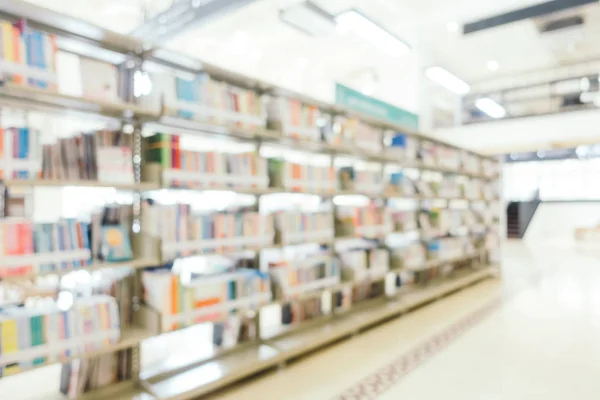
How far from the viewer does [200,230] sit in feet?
8.79

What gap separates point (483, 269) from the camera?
264 inches

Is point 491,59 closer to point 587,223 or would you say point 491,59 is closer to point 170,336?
point 587,223

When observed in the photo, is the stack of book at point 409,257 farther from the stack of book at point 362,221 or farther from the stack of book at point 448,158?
the stack of book at point 448,158

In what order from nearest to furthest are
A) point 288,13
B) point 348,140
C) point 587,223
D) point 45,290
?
point 45,290 < point 348,140 < point 288,13 < point 587,223

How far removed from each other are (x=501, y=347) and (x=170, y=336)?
9.40 ft

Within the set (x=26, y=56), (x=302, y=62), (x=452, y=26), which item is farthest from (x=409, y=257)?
(x=302, y=62)

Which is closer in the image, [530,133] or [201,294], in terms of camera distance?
[201,294]

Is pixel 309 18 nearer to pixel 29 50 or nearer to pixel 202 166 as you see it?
pixel 202 166

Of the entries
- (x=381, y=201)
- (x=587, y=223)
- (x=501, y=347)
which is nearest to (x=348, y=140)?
(x=381, y=201)

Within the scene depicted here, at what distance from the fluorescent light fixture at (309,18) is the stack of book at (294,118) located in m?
3.02

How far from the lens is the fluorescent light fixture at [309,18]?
19.4 ft

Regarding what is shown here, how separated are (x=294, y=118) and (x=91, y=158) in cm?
156

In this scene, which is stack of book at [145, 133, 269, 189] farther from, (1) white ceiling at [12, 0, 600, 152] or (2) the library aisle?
(1) white ceiling at [12, 0, 600, 152]

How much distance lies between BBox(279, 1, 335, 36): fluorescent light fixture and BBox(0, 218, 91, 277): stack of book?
4.76 meters
